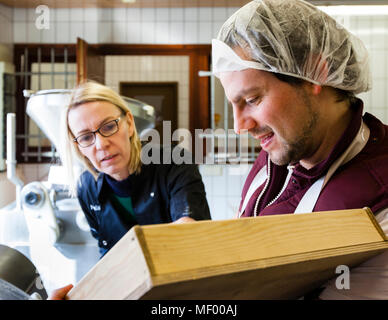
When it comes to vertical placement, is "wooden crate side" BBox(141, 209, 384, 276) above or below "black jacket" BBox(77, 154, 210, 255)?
above

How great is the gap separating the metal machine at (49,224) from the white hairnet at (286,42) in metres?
0.84

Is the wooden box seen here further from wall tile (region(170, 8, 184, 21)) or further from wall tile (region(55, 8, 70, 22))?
wall tile (region(55, 8, 70, 22))

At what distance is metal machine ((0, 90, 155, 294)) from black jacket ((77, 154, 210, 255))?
0.38 m

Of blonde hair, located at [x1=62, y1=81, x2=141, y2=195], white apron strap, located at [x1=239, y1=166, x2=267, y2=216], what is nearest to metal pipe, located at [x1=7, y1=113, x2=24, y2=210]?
blonde hair, located at [x1=62, y1=81, x2=141, y2=195]

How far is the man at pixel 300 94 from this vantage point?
1.62 feet

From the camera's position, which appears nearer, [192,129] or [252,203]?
[252,203]

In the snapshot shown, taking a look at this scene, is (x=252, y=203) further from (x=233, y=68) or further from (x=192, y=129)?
(x=192, y=129)

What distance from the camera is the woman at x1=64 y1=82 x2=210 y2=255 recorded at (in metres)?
0.91

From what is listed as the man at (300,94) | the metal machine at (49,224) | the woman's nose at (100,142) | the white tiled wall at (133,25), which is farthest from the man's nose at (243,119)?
the white tiled wall at (133,25)

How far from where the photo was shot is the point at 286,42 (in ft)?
1.68

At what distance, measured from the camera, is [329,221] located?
0.32 m

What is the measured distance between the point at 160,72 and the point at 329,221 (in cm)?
295

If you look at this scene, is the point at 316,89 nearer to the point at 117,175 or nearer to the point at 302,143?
the point at 302,143

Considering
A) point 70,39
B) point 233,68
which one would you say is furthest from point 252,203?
point 70,39
